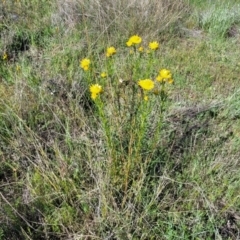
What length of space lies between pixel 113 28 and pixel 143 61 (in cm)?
64

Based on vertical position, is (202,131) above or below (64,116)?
below

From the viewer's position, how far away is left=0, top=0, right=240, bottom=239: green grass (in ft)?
5.31

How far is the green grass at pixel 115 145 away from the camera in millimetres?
1617

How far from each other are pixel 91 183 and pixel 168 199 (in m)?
0.43

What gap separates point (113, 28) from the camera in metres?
3.38

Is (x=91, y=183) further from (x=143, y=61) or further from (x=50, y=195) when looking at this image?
(x=143, y=61)

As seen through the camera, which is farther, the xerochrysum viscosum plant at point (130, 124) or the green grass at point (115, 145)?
the green grass at point (115, 145)

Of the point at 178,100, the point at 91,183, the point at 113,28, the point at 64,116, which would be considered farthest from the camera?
the point at 113,28

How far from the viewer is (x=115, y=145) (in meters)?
1.77

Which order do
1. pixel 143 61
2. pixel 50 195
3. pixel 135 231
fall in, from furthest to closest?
pixel 143 61 < pixel 50 195 < pixel 135 231

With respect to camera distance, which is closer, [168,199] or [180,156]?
[168,199]

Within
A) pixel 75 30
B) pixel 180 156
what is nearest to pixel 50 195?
pixel 180 156

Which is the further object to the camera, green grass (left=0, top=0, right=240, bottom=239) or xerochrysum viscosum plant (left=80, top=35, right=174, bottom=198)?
green grass (left=0, top=0, right=240, bottom=239)

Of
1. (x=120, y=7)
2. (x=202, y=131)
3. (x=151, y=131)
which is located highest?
(x=120, y=7)
